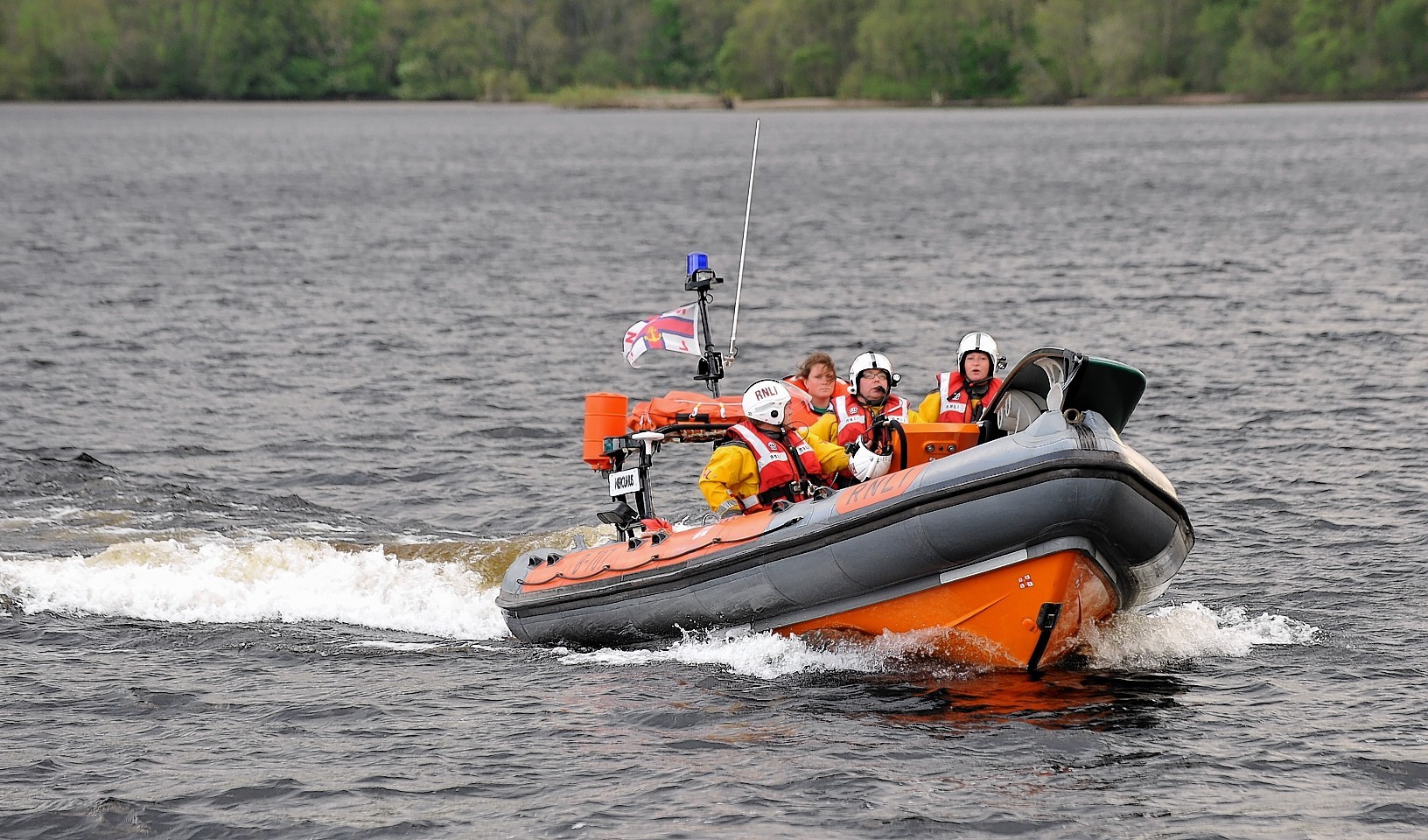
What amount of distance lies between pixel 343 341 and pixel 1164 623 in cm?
1383

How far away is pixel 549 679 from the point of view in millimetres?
9305

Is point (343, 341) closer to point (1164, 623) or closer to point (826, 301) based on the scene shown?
point (826, 301)

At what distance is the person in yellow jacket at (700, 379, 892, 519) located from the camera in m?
9.14

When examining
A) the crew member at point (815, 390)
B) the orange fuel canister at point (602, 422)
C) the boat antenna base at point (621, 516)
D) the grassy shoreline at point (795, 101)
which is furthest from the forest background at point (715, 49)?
the boat antenna base at point (621, 516)

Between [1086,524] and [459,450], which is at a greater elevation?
[1086,524]

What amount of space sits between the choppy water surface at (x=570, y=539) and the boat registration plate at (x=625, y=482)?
3.19 ft

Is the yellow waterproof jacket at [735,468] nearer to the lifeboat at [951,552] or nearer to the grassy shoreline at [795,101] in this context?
the lifeboat at [951,552]

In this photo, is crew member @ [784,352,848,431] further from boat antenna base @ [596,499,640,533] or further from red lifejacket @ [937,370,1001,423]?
boat antenna base @ [596,499,640,533]

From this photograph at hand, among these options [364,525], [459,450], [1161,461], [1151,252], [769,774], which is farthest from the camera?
[1151,252]

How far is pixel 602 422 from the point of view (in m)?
10.1

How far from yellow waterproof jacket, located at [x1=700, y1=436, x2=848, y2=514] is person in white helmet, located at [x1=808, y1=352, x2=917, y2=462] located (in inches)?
8.0

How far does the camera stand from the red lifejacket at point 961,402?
9.86 meters

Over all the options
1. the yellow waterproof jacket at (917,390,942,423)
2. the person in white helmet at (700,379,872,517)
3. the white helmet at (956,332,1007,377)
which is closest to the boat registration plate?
the person in white helmet at (700,379,872,517)

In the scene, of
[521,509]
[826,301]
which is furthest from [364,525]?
[826,301]
